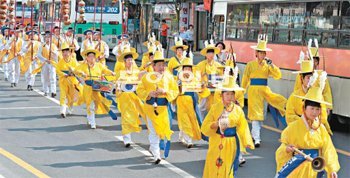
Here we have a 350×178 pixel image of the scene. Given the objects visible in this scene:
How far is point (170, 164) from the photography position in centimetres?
1127

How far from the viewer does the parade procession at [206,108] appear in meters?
8.62

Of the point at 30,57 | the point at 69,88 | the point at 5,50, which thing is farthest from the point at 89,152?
the point at 5,50

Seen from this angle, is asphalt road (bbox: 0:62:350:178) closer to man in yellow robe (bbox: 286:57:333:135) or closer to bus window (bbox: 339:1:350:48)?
man in yellow robe (bbox: 286:57:333:135)

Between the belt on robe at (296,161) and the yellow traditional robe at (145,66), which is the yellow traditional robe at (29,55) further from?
the belt on robe at (296,161)

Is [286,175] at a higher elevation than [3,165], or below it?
higher

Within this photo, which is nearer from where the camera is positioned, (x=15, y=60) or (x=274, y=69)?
(x=274, y=69)

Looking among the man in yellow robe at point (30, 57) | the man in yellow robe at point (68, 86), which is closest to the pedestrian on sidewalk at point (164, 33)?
the man in yellow robe at point (30, 57)

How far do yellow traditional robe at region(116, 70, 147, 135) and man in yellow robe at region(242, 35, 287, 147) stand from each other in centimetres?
191

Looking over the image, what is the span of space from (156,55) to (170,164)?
64.5 inches

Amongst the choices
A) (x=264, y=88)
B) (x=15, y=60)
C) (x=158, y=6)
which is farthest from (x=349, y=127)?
(x=158, y=6)

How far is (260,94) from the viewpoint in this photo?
13.3 m

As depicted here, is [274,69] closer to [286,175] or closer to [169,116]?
[169,116]

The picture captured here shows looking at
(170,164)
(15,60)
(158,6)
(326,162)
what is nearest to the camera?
(326,162)

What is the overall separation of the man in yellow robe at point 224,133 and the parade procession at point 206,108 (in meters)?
0.01
